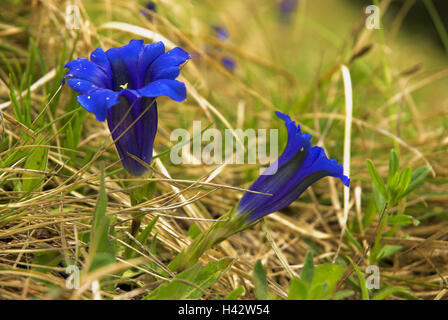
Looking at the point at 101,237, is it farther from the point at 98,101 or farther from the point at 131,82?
the point at 131,82

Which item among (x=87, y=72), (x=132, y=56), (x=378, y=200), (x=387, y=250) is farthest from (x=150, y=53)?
(x=387, y=250)

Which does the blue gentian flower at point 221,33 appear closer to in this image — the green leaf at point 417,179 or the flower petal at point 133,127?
the green leaf at point 417,179

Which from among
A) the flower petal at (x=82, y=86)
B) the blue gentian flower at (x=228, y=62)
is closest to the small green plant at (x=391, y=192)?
the flower petal at (x=82, y=86)

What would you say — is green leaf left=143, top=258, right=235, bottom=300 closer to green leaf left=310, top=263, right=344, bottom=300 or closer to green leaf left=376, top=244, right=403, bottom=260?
green leaf left=310, top=263, right=344, bottom=300

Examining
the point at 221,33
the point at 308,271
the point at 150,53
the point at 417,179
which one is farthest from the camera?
the point at 221,33
